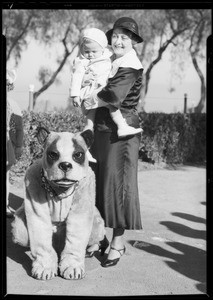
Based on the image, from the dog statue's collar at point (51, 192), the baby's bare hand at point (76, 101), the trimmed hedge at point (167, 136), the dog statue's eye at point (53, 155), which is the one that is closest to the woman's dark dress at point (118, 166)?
the baby's bare hand at point (76, 101)

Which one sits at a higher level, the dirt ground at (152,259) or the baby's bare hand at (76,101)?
the baby's bare hand at (76,101)

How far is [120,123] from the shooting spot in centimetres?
337

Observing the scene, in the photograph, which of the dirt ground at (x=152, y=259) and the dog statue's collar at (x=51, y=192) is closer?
the dirt ground at (x=152, y=259)

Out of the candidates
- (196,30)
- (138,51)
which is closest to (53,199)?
(138,51)

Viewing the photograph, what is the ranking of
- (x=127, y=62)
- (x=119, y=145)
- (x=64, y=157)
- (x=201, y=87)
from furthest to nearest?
(x=119, y=145), (x=127, y=62), (x=64, y=157), (x=201, y=87)

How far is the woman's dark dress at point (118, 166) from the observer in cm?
344

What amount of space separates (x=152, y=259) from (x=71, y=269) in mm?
748

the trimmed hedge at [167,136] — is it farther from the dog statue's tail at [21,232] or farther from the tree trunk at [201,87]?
the tree trunk at [201,87]

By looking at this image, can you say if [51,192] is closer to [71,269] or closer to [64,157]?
[64,157]

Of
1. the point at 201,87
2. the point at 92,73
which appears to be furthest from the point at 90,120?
the point at 201,87

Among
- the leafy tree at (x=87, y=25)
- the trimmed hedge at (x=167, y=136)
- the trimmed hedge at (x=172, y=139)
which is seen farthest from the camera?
the trimmed hedge at (x=172, y=139)

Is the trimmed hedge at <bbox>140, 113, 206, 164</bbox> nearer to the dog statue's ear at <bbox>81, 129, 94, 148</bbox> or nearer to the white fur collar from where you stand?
the white fur collar
